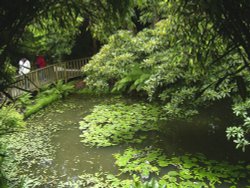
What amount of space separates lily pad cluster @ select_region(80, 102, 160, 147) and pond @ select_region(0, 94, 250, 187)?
16cm

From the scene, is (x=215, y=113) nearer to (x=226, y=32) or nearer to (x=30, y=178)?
(x=30, y=178)

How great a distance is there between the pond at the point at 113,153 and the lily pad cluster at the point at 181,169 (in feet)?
0.05

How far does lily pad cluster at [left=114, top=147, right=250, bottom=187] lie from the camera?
14.7 ft

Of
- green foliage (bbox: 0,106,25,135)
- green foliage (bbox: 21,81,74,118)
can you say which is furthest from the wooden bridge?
green foliage (bbox: 0,106,25,135)

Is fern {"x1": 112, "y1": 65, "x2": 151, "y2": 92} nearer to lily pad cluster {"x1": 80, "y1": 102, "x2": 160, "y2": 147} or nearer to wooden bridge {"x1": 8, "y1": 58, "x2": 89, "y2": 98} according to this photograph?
lily pad cluster {"x1": 80, "y1": 102, "x2": 160, "y2": 147}

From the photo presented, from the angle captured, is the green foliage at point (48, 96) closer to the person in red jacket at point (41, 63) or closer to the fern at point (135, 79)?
the person in red jacket at point (41, 63)

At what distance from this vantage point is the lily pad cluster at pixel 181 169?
447 cm

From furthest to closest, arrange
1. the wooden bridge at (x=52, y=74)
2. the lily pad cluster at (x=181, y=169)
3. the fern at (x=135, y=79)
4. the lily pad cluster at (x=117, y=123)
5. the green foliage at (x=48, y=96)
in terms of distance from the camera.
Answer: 1. the wooden bridge at (x=52, y=74)
2. the green foliage at (x=48, y=96)
3. the fern at (x=135, y=79)
4. the lily pad cluster at (x=117, y=123)
5. the lily pad cluster at (x=181, y=169)

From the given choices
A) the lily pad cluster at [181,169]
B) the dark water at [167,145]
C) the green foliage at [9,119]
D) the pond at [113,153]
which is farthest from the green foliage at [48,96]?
the lily pad cluster at [181,169]

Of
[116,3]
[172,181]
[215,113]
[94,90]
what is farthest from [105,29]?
[94,90]

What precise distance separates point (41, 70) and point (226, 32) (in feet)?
31.3

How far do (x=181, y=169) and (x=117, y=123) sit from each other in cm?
260

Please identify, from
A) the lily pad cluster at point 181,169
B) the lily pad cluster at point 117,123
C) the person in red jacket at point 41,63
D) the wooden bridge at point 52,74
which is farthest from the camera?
the person in red jacket at point 41,63

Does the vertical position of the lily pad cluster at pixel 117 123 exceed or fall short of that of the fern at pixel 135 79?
it falls short
